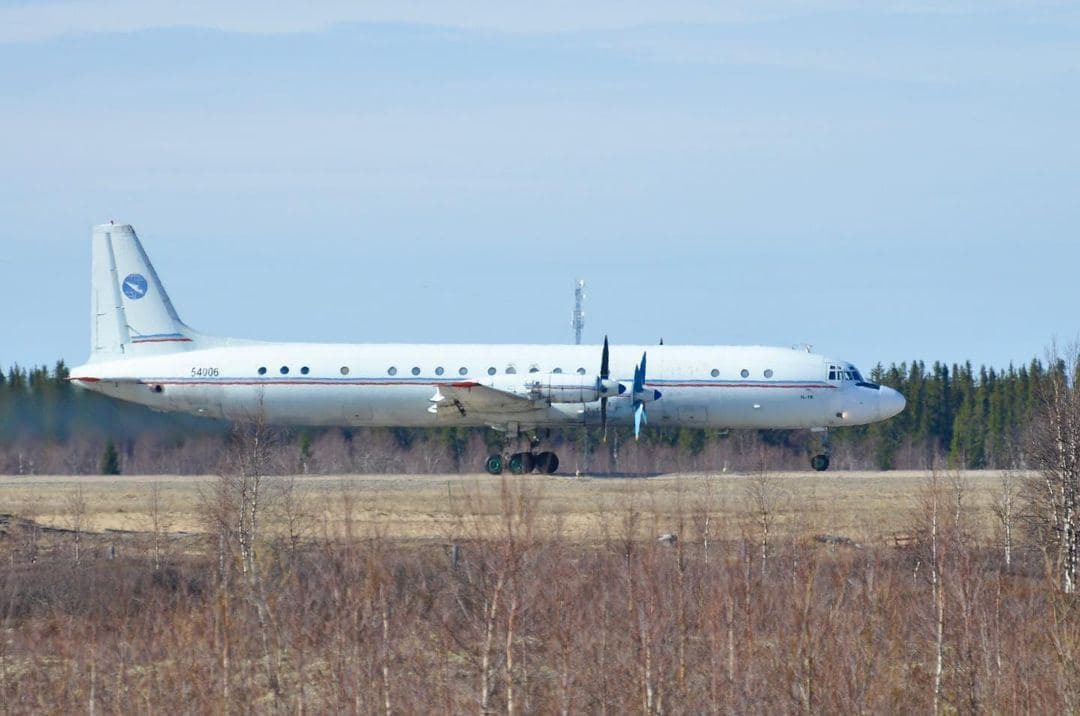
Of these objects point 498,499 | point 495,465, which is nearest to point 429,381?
point 495,465

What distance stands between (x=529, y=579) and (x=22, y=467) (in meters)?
38.4

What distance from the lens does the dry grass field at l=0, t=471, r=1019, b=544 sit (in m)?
40.1

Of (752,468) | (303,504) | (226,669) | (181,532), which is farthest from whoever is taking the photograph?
(752,468)

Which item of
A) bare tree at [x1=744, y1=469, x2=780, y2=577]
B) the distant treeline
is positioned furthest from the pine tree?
bare tree at [x1=744, y1=469, x2=780, y2=577]

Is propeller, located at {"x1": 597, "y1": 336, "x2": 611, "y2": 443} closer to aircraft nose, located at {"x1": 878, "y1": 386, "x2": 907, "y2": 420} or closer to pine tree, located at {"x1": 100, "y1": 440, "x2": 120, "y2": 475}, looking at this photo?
aircraft nose, located at {"x1": 878, "y1": 386, "x2": 907, "y2": 420}

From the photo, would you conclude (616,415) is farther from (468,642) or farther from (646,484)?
(468,642)

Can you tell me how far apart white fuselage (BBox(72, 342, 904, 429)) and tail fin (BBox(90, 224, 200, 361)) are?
65 centimetres

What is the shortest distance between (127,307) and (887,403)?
2773 cm

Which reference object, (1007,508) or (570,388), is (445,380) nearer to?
(570,388)

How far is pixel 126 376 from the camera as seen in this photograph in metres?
52.9

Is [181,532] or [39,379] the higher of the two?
[39,379]

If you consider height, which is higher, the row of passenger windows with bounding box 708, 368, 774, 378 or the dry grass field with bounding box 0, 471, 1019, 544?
the row of passenger windows with bounding box 708, 368, 774, 378

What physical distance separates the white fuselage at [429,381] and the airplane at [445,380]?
0.16 ft

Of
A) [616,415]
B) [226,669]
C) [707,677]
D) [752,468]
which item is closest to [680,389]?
[616,415]
